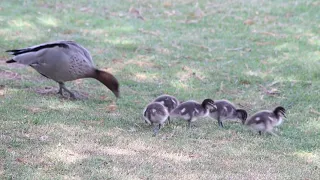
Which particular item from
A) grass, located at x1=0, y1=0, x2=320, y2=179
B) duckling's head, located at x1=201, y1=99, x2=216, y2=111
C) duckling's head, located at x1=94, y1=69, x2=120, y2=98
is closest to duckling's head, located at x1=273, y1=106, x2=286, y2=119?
grass, located at x1=0, y1=0, x2=320, y2=179

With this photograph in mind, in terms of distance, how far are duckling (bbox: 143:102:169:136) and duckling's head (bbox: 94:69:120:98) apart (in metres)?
1.38

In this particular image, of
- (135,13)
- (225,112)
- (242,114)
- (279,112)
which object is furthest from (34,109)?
(135,13)

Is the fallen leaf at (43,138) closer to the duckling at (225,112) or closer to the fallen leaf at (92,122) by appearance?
the fallen leaf at (92,122)

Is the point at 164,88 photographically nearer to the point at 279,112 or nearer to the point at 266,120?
the point at 279,112

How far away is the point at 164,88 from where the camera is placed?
1058cm

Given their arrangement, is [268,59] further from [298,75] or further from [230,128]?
[230,128]

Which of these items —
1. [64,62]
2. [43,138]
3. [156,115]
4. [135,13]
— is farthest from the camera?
[135,13]

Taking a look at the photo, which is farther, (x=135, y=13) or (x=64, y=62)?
(x=135, y=13)

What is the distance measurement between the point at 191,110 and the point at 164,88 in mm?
2290

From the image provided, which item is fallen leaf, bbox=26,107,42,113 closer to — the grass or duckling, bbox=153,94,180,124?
the grass

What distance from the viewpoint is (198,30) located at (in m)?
15.0

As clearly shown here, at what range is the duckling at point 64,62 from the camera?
9.34m

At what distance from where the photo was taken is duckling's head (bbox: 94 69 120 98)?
9414 mm

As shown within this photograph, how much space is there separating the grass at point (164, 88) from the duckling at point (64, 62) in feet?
1.16
